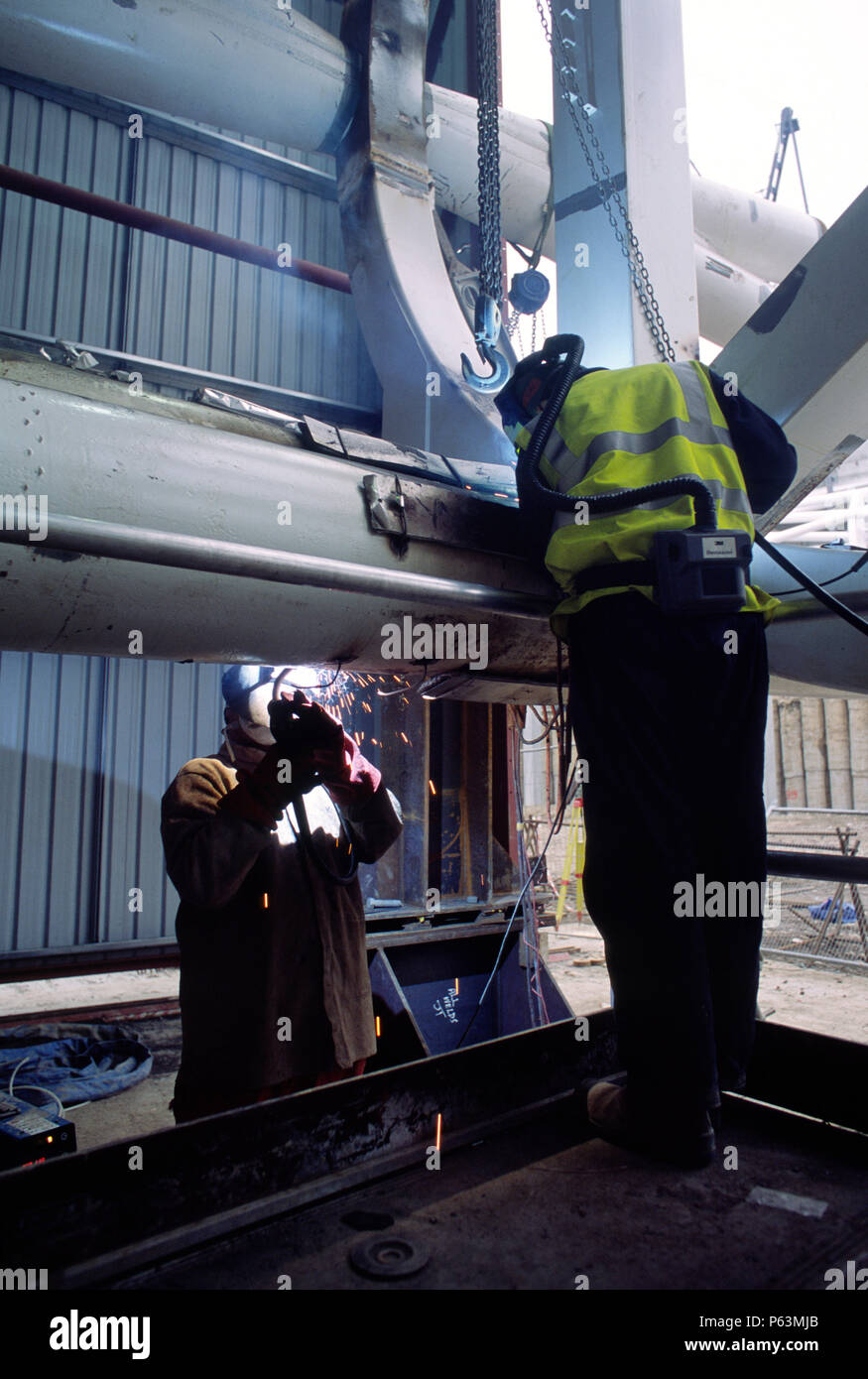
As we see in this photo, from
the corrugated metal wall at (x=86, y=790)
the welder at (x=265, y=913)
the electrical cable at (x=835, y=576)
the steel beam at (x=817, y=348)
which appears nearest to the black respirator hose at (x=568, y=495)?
the electrical cable at (x=835, y=576)

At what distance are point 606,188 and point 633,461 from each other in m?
1.96

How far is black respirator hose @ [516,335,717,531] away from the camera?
1300 mm

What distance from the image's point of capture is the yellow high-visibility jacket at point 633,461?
1.34 meters

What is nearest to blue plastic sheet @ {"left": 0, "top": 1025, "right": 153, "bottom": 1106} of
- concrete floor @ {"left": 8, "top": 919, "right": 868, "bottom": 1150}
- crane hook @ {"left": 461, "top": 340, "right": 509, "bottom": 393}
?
concrete floor @ {"left": 8, "top": 919, "right": 868, "bottom": 1150}

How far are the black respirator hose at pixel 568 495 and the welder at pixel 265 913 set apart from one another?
815mm

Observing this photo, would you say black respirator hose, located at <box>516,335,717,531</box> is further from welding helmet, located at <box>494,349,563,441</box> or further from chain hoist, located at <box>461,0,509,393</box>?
chain hoist, located at <box>461,0,509,393</box>

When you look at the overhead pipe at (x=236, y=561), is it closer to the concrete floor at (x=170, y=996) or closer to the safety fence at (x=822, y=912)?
the concrete floor at (x=170, y=996)

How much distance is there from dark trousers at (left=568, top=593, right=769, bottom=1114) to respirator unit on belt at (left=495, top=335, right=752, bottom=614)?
0.06m

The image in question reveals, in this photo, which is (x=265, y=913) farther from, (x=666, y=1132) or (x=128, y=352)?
(x=128, y=352)

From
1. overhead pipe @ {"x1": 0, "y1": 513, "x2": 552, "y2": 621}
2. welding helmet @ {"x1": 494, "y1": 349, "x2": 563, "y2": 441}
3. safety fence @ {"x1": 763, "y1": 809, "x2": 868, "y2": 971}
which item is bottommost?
safety fence @ {"x1": 763, "y1": 809, "x2": 868, "y2": 971}

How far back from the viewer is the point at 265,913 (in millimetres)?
1976

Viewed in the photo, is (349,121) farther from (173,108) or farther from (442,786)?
(442,786)

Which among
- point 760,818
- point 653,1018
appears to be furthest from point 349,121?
point 653,1018

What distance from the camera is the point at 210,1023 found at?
75.1 inches
